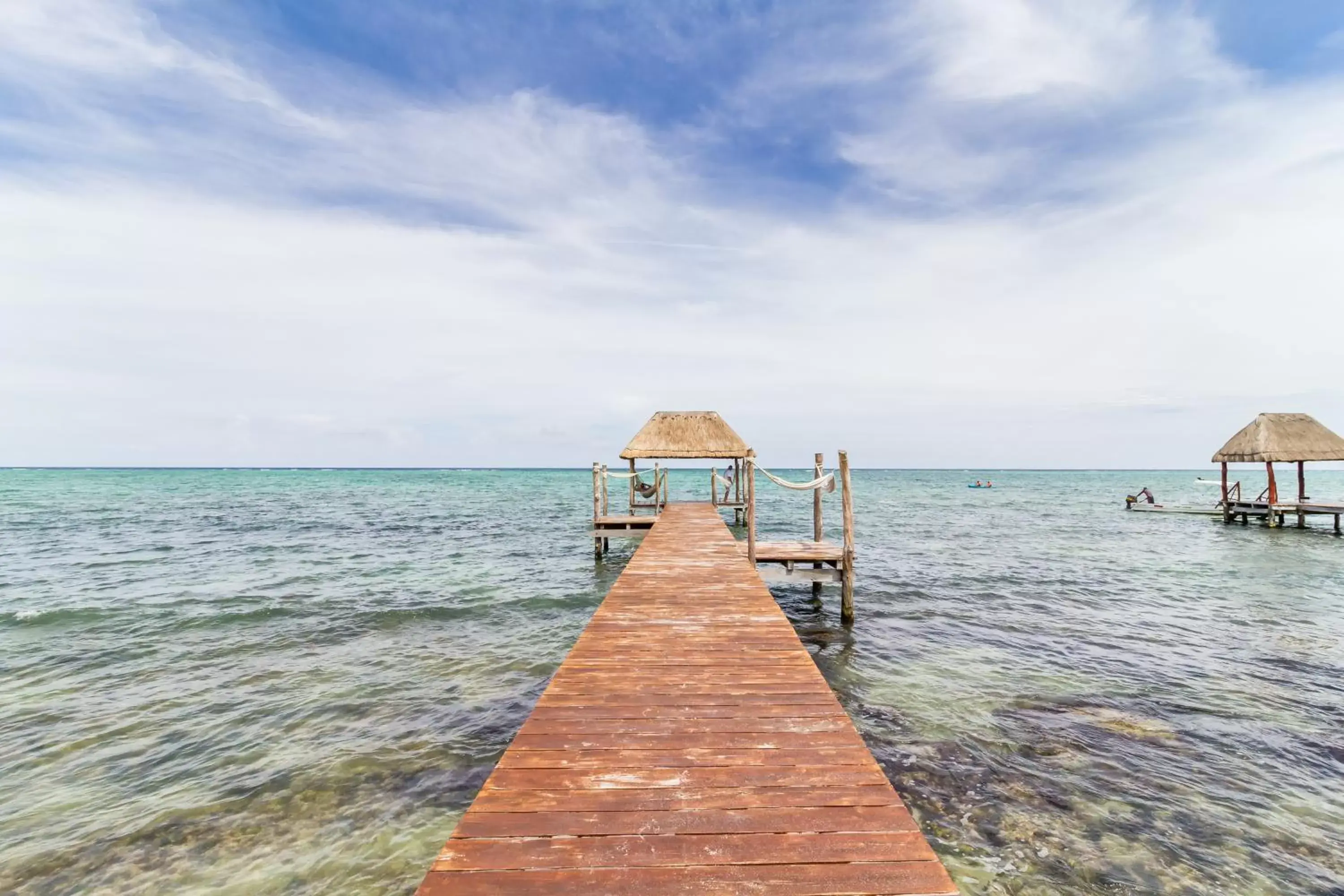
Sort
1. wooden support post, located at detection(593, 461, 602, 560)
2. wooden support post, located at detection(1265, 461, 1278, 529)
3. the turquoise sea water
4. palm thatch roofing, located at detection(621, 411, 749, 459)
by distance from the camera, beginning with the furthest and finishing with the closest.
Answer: wooden support post, located at detection(1265, 461, 1278, 529), palm thatch roofing, located at detection(621, 411, 749, 459), wooden support post, located at detection(593, 461, 602, 560), the turquoise sea water

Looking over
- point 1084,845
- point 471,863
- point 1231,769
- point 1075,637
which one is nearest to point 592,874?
point 471,863

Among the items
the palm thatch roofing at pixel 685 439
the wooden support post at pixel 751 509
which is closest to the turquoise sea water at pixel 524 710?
the wooden support post at pixel 751 509

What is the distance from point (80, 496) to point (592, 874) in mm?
69309

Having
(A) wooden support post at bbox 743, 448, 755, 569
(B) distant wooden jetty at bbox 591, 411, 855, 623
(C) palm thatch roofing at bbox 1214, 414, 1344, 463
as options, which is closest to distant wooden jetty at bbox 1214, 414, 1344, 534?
(C) palm thatch roofing at bbox 1214, 414, 1344, 463

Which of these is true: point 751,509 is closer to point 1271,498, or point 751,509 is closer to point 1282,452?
point 1282,452

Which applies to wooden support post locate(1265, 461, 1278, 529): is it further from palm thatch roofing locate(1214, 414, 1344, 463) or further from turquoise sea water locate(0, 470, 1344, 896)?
turquoise sea water locate(0, 470, 1344, 896)

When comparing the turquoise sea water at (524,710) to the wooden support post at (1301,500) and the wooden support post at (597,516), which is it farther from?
the wooden support post at (1301,500)

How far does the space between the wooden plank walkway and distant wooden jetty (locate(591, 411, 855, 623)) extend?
5974 mm

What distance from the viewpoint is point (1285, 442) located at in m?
26.2

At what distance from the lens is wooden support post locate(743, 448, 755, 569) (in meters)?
10.9

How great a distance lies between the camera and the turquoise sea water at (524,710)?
4.57 m

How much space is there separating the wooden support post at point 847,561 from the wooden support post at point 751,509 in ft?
5.54

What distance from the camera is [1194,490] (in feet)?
237

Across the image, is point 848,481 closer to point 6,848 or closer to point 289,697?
point 289,697
